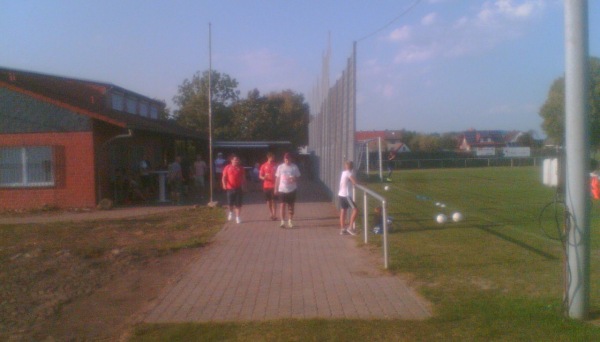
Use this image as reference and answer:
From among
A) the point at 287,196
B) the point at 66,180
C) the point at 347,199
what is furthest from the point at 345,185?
the point at 66,180

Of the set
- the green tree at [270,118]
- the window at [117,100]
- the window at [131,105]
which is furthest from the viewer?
the green tree at [270,118]

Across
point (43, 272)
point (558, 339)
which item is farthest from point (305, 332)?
point (43, 272)

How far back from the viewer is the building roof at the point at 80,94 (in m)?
19.5

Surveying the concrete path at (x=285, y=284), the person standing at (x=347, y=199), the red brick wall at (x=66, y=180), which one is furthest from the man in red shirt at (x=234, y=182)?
the red brick wall at (x=66, y=180)

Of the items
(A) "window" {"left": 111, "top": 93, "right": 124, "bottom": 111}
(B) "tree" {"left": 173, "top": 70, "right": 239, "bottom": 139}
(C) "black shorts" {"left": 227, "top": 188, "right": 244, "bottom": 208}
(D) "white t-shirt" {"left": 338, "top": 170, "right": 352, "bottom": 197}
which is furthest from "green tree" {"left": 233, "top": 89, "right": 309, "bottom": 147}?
(D) "white t-shirt" {"left": 338, "top": 170, "right": 352, "bottom": 197}

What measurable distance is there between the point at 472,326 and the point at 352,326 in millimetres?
1208

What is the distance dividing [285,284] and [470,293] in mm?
2388

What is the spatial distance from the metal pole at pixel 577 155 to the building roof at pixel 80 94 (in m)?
15.1

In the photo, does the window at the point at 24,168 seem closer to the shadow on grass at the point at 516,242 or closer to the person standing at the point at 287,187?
the person standing at the point at 287,187

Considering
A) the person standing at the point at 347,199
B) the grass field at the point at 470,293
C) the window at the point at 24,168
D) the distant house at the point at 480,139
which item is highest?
the distant house at the point at 480,139

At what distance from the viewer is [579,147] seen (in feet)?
21.0

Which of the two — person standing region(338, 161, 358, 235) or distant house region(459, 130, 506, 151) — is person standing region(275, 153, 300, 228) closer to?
person standing region(338, 161, 358, 235)

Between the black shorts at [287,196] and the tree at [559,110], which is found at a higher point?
the tree at [559,110]

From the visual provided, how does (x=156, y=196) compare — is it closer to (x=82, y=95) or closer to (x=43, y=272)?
(x=82, y=95)
